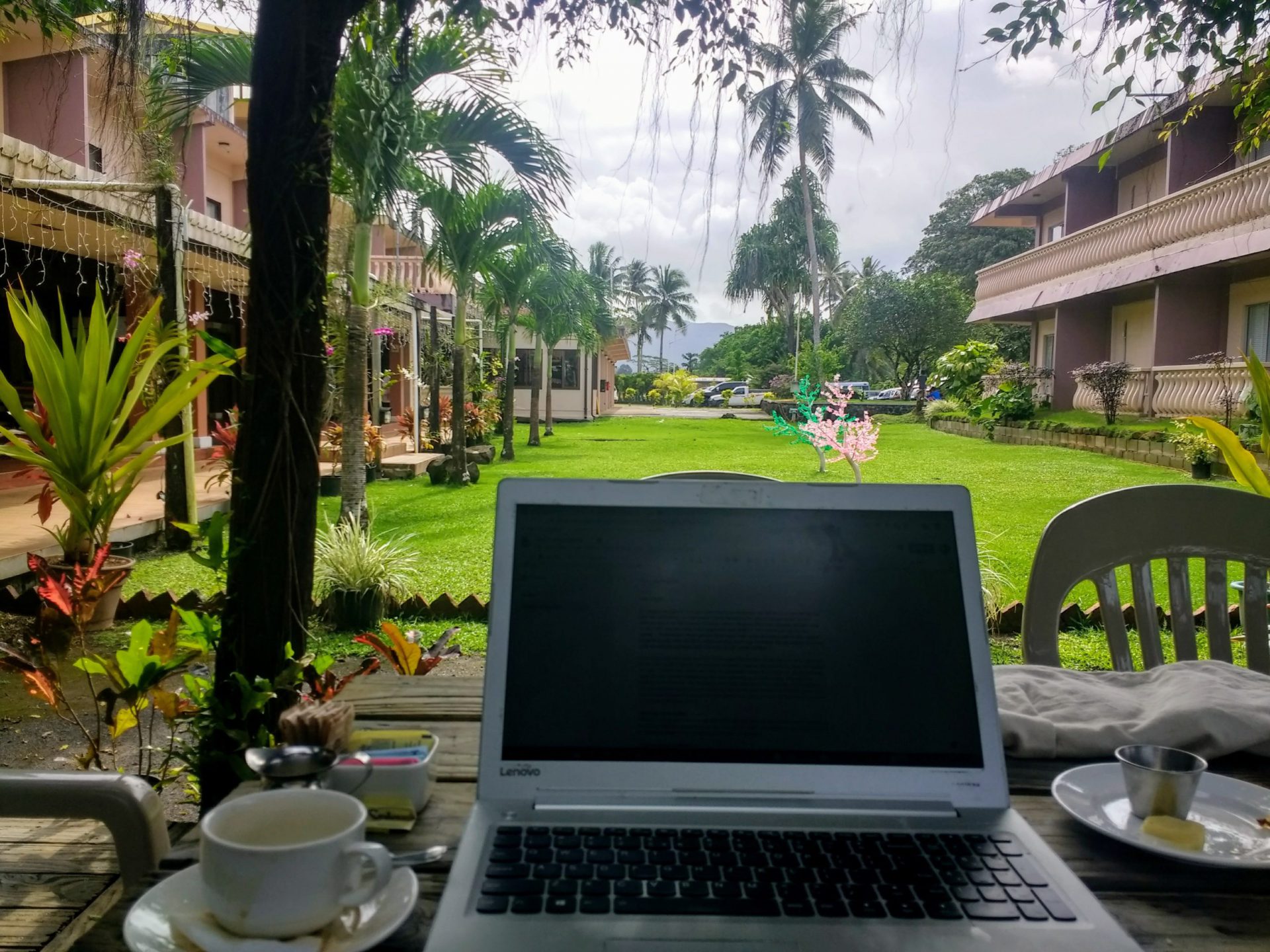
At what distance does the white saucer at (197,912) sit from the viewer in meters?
0.54

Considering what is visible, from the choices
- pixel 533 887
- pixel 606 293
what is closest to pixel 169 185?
pixel 533 887

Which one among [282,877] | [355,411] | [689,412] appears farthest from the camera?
[689,412]

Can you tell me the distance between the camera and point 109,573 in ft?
12.2

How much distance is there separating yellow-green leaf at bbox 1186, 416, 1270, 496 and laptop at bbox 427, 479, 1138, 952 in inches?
80.1

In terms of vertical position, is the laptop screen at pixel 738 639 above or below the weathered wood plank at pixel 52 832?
above

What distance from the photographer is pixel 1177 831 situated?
745 mm

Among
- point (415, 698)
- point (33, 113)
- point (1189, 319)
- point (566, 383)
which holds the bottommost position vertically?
point (415, 698)

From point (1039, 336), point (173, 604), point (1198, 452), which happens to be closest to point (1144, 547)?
point (173, 604)

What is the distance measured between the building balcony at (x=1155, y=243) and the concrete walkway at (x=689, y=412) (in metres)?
6.53

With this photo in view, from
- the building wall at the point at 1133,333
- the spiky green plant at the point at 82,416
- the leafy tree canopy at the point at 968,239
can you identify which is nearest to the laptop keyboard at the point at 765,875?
the spiky green plant at the point at 82,416

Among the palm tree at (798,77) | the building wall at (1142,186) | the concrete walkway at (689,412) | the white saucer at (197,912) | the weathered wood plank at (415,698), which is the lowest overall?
the weathered wood plank at (415,698)

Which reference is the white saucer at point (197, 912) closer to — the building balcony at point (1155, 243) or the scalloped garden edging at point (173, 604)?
the scalloped garden edging at point (173, 604)

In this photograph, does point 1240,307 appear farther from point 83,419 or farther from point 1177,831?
point 1177,831

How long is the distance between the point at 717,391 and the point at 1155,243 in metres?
24.7
